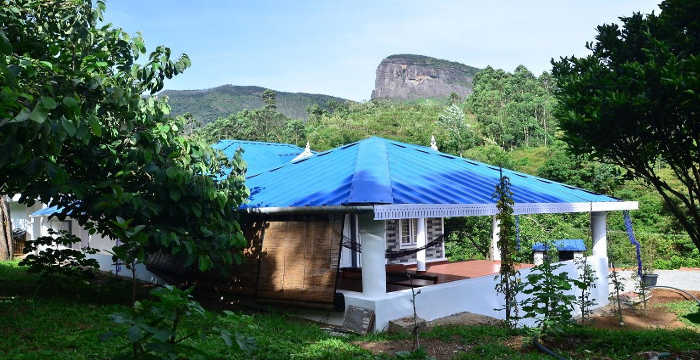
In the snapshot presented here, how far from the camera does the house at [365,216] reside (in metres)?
8.38

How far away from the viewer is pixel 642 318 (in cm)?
1198

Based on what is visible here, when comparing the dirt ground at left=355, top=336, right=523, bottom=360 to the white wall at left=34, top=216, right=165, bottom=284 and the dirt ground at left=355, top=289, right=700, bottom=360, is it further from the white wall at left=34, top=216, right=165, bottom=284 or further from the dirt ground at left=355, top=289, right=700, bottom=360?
the white wall at left=34, top=216, right=165, bottom=284

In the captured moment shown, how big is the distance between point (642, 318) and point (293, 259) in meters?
8.99

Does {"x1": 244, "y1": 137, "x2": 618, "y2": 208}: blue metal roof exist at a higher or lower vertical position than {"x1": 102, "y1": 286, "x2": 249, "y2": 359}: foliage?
higher

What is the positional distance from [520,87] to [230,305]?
72.4 metres

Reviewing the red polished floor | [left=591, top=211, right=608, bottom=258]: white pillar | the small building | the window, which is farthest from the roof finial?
[left=591, top=211, right=608, bottom=258]: white pillar

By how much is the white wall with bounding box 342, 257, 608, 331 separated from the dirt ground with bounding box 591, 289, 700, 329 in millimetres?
1945

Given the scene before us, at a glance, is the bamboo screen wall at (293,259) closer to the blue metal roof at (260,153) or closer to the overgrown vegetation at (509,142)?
the overgrown vegetation at (509,142)

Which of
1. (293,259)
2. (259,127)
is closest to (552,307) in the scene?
(293,259)

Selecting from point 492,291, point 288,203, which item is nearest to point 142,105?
point 288,203

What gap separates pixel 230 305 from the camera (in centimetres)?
1048

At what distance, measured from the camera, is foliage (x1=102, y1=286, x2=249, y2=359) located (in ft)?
6.86

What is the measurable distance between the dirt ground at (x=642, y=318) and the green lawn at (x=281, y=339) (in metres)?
4.32

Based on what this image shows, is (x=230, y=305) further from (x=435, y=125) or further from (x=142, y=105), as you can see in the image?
(x=435, y=125)
